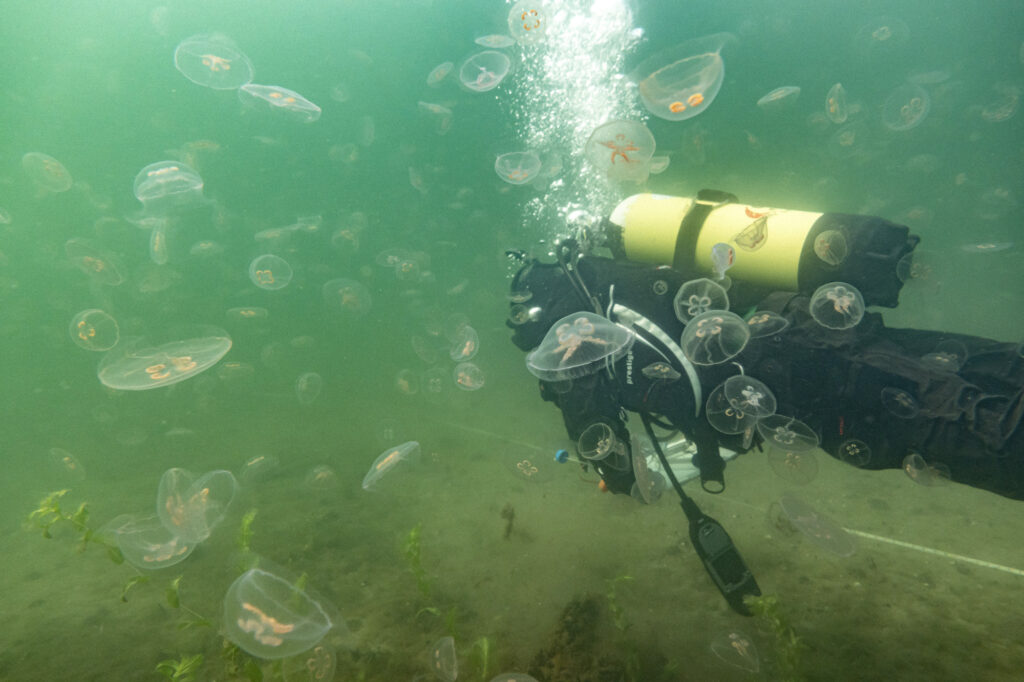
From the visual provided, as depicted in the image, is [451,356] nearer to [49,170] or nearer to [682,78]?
[682,78]

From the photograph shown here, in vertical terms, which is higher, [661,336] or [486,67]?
[486,67]

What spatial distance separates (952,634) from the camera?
10.5ft

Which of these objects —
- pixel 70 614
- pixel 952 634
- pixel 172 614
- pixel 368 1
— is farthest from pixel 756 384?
pixel 368 1

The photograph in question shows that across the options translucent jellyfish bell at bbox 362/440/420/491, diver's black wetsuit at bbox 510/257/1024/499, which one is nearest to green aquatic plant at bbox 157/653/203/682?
diver's black wetsuit at bbox 510/257/1024/499

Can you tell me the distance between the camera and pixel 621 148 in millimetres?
5902

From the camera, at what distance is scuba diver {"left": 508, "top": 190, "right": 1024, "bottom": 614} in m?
2.57

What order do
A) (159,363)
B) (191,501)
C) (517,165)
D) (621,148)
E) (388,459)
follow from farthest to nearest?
(517,165) → (388,459) → (621,148) → (159,363) → (191,501)

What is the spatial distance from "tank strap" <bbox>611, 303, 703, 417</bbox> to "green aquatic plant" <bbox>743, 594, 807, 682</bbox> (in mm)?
1357

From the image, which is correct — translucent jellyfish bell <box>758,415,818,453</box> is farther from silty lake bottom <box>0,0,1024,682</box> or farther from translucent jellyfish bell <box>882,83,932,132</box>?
translucent jellyfish bell <box>882,83,932,132</box>

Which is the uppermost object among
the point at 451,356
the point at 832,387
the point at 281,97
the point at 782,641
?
the point at 281,97

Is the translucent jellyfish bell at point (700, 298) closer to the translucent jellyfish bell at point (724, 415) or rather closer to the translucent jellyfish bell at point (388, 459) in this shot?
the translucent jellyfish bell at point (724, 415)

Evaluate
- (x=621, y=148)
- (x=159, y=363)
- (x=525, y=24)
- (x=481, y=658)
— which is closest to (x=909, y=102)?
(x=525, y=24)

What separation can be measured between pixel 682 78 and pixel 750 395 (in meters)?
4.26

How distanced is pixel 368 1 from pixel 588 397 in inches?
1108
